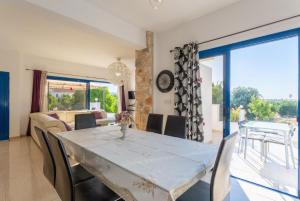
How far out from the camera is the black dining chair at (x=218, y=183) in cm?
114

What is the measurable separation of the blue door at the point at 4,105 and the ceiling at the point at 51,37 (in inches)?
36.3

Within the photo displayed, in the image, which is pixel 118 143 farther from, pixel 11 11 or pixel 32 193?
pixel 11 11

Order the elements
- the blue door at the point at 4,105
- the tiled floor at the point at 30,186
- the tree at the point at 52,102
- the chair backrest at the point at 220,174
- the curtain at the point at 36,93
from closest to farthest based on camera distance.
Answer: the chair backrest at the point at 220,174 < the tiled floor at the point at 30,186 < the blue door at the point at 4,105 < the curtain at the point at 36,93 < the tree at the point at 52,102

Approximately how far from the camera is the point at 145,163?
128 centimetres

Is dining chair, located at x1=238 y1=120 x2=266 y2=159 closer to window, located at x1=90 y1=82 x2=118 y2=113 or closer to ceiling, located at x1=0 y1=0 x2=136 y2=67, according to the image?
ceiling, located at x1=0 y1=0 x2=136 y2=67

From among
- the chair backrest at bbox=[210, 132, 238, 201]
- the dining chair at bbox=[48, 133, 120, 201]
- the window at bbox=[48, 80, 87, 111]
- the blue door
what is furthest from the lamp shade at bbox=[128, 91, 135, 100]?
the chair backrest at bbox=[210, 132, 238, 201]

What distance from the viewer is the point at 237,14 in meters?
2.54

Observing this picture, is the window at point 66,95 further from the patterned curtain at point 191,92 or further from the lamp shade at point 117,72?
the patterned curtain at point 191,92

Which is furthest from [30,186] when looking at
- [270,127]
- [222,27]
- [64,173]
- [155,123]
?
[222,27]

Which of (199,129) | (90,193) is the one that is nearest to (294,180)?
(199,129)

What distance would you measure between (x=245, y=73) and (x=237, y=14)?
0.94m

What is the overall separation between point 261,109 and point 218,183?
1832 mm

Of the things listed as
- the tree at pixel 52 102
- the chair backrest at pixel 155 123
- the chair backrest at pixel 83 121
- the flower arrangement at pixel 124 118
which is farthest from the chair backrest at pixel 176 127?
the tree at pixel 52 102

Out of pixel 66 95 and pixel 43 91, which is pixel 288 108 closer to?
pixel 43 91
